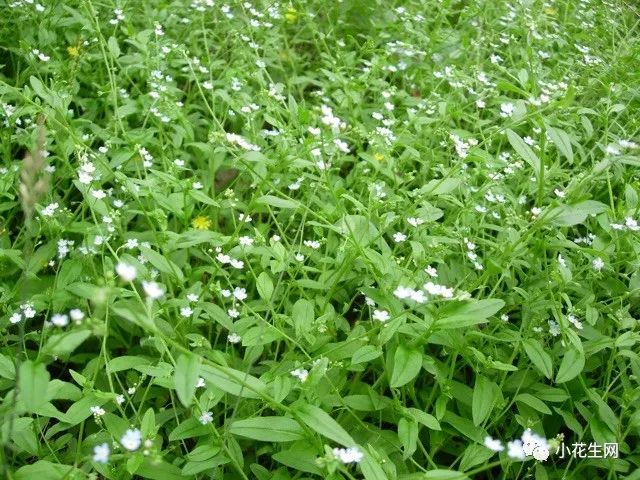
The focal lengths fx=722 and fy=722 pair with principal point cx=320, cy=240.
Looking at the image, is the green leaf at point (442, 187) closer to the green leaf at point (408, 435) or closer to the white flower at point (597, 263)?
the white flower at point (597, 263)

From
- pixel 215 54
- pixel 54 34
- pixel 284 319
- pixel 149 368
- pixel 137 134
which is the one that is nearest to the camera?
pixel 149 368

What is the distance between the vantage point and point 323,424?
1762 millimetres

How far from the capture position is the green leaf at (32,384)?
4.86ft

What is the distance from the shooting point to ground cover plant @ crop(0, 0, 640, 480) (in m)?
1.98

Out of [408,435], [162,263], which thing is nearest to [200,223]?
[162,263]

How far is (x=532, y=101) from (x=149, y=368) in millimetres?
1375

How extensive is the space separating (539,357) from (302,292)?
0.79m

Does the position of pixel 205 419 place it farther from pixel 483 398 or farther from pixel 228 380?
pixel 483 398

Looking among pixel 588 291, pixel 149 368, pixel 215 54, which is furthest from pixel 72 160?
pixel 588 291

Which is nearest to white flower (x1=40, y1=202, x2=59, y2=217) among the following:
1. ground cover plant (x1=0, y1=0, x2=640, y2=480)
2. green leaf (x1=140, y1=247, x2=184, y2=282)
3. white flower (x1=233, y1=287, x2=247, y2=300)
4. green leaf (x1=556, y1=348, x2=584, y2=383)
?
ground cover plant (x1=0, y1=0, x2=640, y2=480)

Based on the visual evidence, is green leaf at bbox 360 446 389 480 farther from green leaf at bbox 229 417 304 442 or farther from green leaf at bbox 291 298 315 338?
green leaf at bbox 291 298 315 338

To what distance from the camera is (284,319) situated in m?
2.26

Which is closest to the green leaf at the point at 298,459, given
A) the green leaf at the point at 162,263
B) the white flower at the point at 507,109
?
the green leaf at the point at 162,263

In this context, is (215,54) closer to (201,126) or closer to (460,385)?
(201,126)
